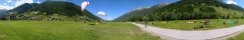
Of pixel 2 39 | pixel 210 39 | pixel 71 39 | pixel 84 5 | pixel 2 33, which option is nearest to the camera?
pixel 2 39

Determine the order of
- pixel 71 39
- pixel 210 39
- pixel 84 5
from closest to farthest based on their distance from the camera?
pixel 71 39, pixel 210 39, pixel 84 5

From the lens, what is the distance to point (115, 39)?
58.6m

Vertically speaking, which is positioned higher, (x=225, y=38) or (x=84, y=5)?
(x=84, y=5)

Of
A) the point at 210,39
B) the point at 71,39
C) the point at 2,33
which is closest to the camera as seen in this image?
the point at 2,33

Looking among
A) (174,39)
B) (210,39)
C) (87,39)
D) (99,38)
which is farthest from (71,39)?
(210,39)

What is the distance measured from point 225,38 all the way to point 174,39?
838 centimetres

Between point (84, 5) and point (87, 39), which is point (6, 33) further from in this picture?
point (84, 5)

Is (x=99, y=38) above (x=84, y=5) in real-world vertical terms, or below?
below

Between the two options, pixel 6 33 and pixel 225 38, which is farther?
pixel 225 38

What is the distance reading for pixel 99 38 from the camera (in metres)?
59.2

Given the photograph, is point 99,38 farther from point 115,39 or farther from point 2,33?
point 2,33

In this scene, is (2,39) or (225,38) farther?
(225,38)

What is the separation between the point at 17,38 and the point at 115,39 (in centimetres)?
1813

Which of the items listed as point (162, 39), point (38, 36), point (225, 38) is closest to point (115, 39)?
point (162, 39)
